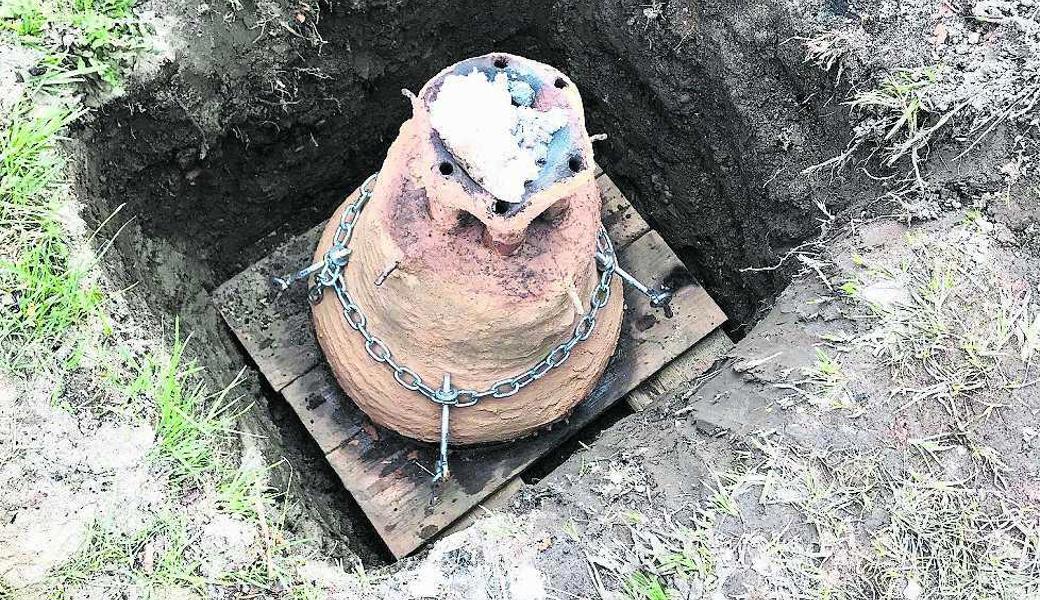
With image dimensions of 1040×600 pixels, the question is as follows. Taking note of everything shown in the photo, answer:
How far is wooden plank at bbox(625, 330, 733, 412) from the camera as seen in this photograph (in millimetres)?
2740

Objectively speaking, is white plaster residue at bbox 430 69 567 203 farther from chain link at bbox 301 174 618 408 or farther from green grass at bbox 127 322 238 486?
green grass at bbox 127 322 238 486

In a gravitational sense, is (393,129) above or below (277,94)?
below

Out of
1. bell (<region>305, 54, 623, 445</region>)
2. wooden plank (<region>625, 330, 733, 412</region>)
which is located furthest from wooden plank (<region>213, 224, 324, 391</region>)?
wooden plank (<region>625, 330, 733, 412</region>)

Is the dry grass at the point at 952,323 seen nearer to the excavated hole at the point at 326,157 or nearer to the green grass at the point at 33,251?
the excavated hole at the point at 326,157

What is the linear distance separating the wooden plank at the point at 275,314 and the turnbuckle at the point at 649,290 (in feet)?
3.38

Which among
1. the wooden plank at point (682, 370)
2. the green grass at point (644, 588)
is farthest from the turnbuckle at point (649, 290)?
the green grass at point (644, 588)

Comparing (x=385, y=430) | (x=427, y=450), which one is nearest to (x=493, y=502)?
(x=427, y=450)

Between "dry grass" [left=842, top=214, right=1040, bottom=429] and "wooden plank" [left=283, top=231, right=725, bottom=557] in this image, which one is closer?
"dry grass" [left=842, top=214, right=1040, bottom=429]

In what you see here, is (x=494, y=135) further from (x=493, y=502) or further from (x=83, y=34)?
(x=493, y=502)

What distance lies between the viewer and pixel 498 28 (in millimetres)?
2768

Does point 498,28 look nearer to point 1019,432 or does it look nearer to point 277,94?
point 277,94

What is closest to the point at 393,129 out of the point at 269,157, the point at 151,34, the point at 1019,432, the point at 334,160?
the point at 334,160

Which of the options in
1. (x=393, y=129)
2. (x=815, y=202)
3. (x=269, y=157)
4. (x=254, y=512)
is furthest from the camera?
(x=393, y=129)

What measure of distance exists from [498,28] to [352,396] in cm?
134
